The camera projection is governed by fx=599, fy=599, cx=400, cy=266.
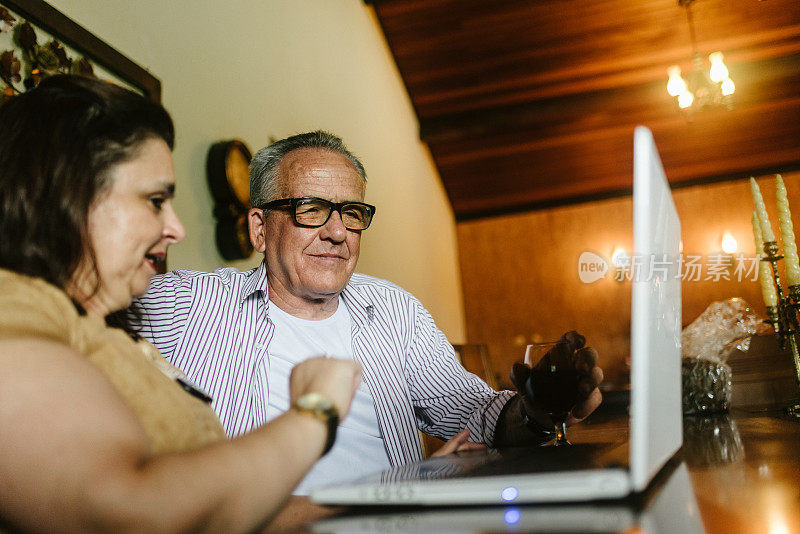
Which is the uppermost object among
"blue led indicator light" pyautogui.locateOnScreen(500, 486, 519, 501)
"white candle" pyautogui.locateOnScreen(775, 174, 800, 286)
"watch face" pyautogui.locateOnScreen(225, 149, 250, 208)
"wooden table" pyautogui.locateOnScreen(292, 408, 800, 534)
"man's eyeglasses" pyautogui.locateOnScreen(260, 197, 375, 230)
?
"watch face" pyautogui.locateOnScreen(225, 149, 250, 208)

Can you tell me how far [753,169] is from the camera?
18.8 ft

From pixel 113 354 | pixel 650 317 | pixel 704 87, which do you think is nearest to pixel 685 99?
pixel 704 87

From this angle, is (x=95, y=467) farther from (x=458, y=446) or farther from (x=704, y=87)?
(x=704, y=87)

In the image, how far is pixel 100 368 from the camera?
0.62 metres

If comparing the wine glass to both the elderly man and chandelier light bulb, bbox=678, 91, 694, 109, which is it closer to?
the elderly man

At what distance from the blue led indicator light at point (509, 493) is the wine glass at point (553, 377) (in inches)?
16.5

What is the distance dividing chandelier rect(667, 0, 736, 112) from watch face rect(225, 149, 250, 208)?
2.92 m

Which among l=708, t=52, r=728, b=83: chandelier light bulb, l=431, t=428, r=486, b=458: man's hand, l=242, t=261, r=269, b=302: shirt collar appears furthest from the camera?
l=708, t=52, r=728, b=83: chandelier light bulb

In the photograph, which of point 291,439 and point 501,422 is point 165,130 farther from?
point 501,422

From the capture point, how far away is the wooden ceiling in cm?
444

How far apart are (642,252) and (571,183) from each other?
224 inches

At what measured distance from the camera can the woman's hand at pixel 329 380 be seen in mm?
640

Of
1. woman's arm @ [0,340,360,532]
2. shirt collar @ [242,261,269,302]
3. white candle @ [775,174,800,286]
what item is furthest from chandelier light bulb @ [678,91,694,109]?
woman's arm @ [0,340,360,532]

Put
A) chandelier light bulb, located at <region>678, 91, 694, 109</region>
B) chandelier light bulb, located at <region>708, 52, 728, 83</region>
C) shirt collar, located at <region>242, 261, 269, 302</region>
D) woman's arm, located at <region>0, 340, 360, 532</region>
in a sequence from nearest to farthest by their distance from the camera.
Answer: woman's arm, located at <region>0, 340, 360, 532</region> < shirt collar, located at <region>242, 261, 269, 302</region> < chandelier light bulb, located at <region>708, 52, 728, 83</region> < chandelier light bulb, located at <region>678, 91, 694, 109</region>
